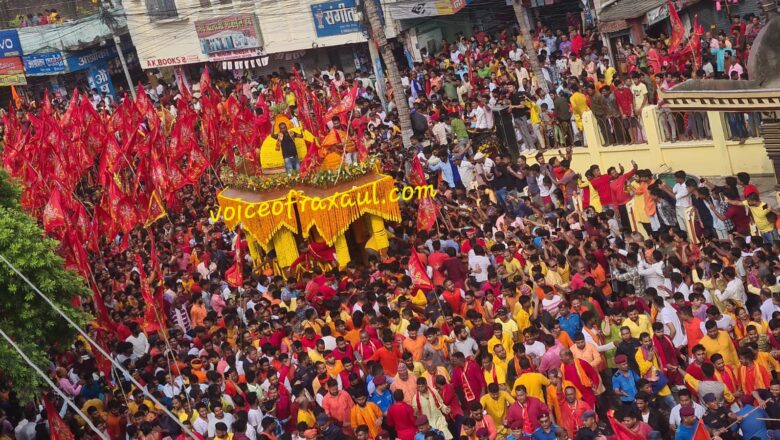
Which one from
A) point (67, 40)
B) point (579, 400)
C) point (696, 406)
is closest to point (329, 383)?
point (579, 400)

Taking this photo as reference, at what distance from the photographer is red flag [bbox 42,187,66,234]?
19219 millimetres

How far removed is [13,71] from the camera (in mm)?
41969

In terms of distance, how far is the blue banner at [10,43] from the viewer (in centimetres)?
4172

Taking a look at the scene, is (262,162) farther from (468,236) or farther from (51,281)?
(51,281)

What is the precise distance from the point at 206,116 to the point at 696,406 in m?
16.7

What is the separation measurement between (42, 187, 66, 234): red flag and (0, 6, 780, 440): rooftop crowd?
1243 mm

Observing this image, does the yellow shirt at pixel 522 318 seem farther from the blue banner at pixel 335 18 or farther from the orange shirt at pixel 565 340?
the blue banner at pixel 335 18

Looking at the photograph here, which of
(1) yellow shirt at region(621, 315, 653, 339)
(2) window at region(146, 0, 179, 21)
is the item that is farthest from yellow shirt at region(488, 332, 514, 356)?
(2) window at region(146, 0, 179, 21)

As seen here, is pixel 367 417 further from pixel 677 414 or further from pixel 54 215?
pixel 54 215

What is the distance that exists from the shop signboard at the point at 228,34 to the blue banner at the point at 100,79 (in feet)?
16.0

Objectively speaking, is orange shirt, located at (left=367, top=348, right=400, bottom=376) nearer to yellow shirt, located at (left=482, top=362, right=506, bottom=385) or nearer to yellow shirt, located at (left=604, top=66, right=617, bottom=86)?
yellow shirt, located at (left=482, top=362, right=506, bottom=385)

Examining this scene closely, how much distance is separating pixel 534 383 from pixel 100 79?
106 ft

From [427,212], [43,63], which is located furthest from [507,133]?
[43,63]

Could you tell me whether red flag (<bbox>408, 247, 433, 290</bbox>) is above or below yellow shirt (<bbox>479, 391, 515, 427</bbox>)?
above
